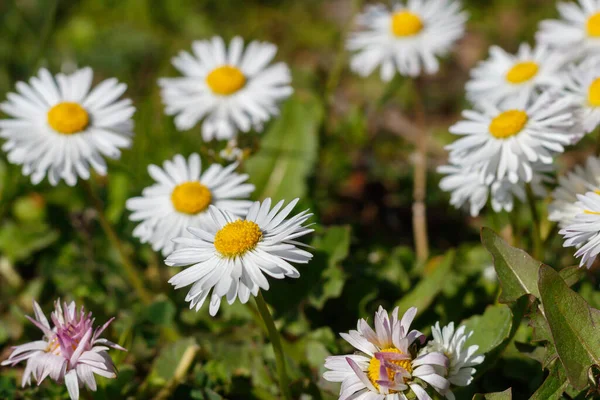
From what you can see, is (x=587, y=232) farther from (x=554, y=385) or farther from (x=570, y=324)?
(x=554, y=385)

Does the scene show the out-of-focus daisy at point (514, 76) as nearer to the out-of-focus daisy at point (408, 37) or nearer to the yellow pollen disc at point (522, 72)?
the yellow pollen disc at point (522, 72)

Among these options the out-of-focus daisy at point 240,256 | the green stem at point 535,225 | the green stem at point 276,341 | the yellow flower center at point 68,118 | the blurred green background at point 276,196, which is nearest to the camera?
the out-of-focus daisy at point 240,256

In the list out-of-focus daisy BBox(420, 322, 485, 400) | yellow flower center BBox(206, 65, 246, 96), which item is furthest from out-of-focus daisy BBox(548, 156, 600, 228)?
yellow flower center BBox(206, 65, 246, 96)

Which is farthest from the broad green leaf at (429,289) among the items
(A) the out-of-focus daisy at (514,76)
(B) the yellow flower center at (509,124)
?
(A) the out-of-focus daisy at (514,76)

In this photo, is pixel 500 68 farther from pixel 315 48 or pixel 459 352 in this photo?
pixel 315 48

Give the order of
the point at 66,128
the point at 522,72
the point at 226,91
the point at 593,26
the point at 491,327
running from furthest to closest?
the point at 226,91 < the point at 593,26 < the point at 522,72 < the point at 66,128 < the point at 491,327

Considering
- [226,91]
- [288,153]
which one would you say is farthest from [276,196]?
[226,91]

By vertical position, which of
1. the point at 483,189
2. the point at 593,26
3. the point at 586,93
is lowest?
the point at 483,189
